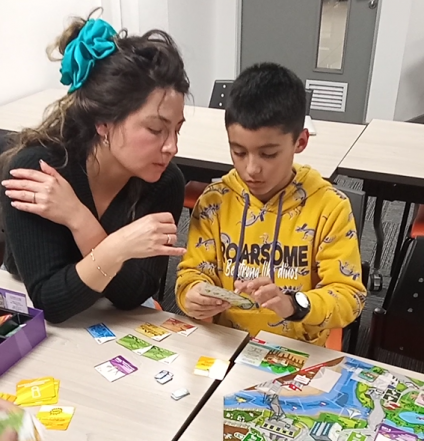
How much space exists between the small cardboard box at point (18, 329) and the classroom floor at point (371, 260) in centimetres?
145

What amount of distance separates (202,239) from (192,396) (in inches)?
18.9

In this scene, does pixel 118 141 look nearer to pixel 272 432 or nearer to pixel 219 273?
pixel 219 273

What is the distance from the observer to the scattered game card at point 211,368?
107 centimetres

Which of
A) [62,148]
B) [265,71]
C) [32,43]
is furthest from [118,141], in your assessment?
[32,43]

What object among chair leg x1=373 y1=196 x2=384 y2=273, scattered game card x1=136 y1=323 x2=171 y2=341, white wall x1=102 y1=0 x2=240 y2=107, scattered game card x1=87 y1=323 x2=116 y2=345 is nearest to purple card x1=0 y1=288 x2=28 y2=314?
scattered game card x1=87 y1=323 x2=116 y2=345

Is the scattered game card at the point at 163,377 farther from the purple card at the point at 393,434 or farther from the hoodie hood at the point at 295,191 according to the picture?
the hoodie hood at the point at 295,191

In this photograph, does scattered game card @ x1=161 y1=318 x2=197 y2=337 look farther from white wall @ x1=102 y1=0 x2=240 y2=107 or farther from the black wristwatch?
white wall @ x1=102 y1=0 x2=240 y2=107

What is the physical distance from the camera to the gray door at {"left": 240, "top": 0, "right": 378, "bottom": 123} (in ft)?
15.3

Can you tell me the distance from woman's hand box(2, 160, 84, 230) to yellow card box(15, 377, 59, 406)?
0.35 metres

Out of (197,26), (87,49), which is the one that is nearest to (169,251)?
(87,49)

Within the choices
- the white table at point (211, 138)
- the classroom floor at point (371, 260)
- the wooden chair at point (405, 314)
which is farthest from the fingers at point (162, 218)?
the classroom floor at point (371, 260)

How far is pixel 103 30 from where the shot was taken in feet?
4.25

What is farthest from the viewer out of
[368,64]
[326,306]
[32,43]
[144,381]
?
[368,64]

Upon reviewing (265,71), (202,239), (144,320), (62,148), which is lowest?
(144,320)
